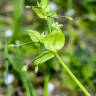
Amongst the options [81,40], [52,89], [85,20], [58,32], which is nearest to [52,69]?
[52,89]

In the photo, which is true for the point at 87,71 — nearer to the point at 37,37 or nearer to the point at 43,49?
the point at 43,49

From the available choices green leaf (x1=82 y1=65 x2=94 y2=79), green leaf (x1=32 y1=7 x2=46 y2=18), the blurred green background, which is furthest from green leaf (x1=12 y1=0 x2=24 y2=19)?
green leaf (x1=32 y1=7 x2=46 y2=18)

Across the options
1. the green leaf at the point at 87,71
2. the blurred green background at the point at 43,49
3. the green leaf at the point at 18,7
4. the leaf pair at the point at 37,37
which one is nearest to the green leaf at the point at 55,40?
the leaf pair at the point at 37,37

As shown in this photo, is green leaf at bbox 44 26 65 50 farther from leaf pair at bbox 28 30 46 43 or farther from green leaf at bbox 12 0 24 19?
green leaf at bbox 12 0 24 19

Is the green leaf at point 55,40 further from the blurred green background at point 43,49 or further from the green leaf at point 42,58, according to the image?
the blurred green background at point 43,49

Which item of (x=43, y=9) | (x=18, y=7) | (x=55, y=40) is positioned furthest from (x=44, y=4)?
(x=18, y=7)

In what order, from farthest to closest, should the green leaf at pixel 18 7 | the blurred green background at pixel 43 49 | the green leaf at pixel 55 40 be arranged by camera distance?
the green leaf at pixel 18 7, the blurred green background at pixel 43 49, the green leaf at pixel 55 40

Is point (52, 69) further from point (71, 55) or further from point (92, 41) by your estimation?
point (92, 41)
